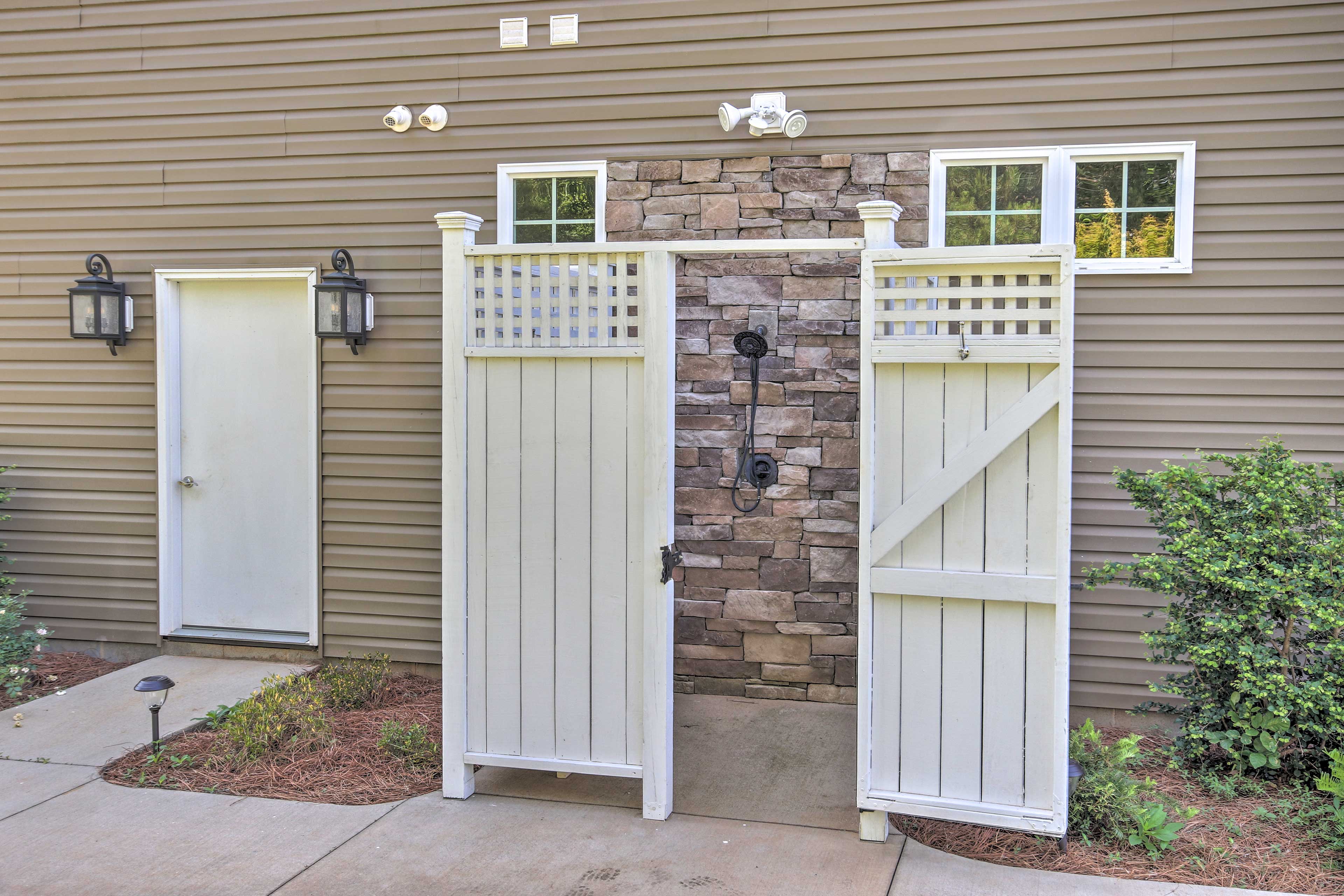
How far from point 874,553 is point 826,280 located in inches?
72.9

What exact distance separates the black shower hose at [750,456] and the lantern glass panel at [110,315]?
135 inches

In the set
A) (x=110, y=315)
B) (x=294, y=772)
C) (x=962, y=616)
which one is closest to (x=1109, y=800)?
(x=962, y=616)

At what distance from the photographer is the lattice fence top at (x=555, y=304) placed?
382 centimetres

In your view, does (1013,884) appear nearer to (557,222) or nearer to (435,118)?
(557,222)

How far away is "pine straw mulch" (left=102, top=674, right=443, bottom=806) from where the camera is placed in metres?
4.04

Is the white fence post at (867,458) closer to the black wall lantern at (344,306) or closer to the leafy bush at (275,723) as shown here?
the leafy bush at (275,723)

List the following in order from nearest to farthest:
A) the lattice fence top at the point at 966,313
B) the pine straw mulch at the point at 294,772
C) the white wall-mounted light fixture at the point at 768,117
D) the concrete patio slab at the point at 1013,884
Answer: the concrete patio slab at the point at 1013,884, the lattice fence top at the point at 966,313, the pine straw mulch at the point at 294,772, the white wall-mounted light fixture at the point at 768,117

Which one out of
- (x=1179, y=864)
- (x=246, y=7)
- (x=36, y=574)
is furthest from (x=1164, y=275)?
(x=36, y=574)

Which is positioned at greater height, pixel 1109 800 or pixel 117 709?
pixel 1109 800

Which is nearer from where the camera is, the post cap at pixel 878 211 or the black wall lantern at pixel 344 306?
the post cap at pixel 878 211

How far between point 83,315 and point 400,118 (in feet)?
6.66

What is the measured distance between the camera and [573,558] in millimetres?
3904

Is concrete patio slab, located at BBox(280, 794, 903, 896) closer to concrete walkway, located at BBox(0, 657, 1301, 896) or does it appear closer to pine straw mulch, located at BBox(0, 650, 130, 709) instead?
concrete walkway, located at BBox(0, 657, 1301, 896)

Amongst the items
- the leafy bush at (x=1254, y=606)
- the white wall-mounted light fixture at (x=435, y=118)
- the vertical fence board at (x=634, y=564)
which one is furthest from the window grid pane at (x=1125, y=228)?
the white wall-mounted light fixture at (x=435, y=118)
